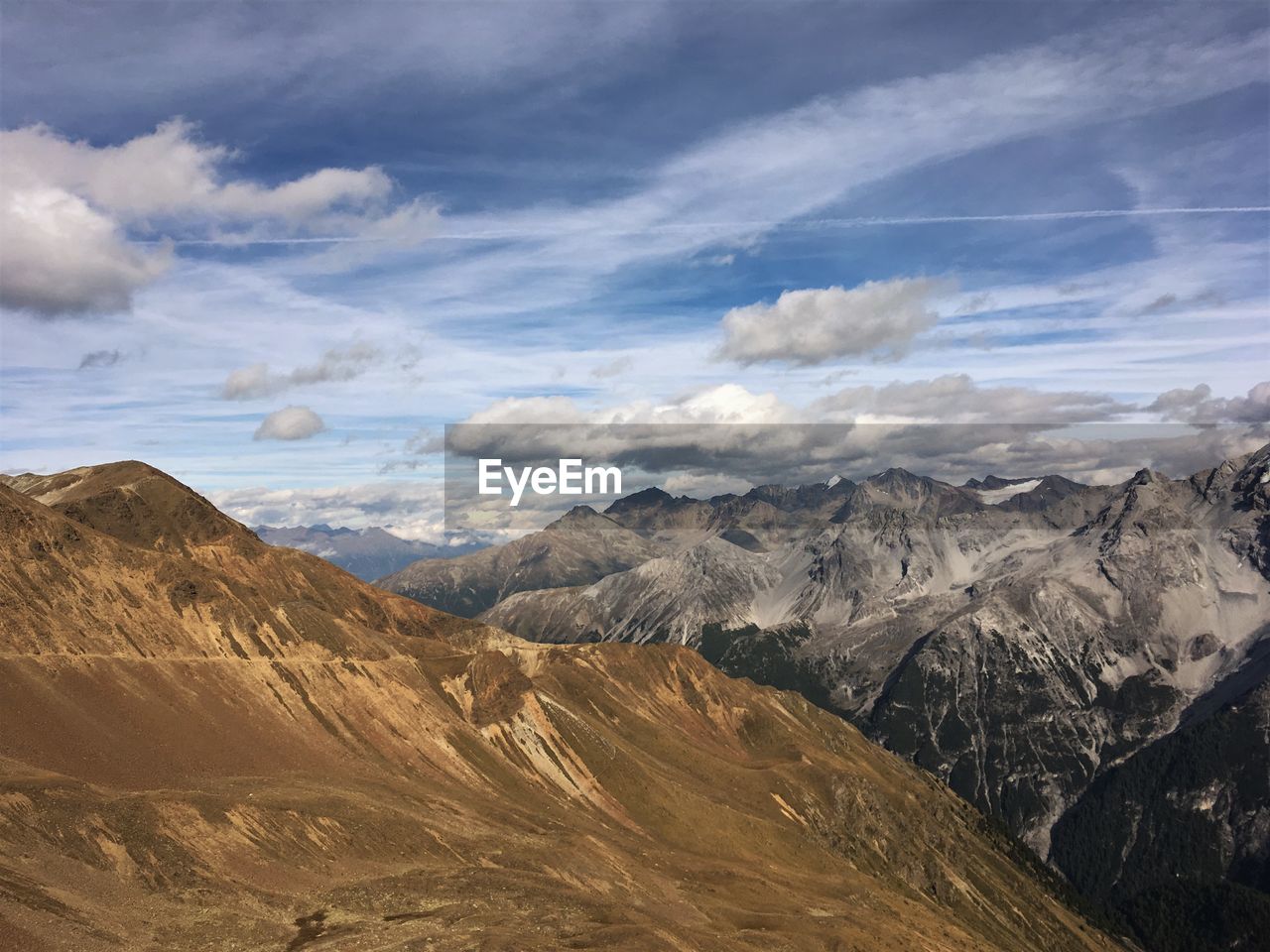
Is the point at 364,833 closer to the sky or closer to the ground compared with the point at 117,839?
closer to the ground

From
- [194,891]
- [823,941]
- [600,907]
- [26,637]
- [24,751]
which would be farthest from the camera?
[26,637]

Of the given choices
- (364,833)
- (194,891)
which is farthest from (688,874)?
(194,891)

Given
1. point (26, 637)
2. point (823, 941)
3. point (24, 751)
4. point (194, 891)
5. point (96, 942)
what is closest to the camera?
point (96, 942)

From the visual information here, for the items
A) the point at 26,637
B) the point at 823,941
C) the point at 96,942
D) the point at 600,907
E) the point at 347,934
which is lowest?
the point at 823,941

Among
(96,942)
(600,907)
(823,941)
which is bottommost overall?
(823,941)

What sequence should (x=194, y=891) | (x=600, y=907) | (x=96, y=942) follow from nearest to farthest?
(x=96, y=942) → (x=194, y=891) → (x=600, y=907)

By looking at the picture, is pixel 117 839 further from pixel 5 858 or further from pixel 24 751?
pixel 24 751

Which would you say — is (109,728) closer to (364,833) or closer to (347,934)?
Result: (364,833)

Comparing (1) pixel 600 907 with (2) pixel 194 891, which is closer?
(2) pixel 194 891

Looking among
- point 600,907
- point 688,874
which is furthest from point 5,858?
point 688,874
